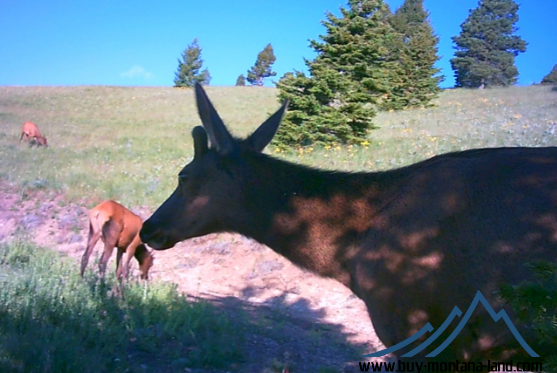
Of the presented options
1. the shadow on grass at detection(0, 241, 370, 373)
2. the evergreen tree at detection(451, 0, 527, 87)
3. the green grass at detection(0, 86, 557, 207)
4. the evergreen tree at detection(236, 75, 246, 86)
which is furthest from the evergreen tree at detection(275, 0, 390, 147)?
the evergreen tree at detection(236, 75, 246, 86)

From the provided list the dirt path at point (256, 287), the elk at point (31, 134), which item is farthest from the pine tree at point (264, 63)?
the dirt path at point (256, 287)

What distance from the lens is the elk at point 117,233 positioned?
8.87 m

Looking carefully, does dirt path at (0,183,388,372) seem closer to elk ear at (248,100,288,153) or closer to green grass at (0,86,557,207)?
green grass at (0,86,557,207)

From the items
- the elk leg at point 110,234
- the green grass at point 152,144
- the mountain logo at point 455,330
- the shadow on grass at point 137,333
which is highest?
the green grass at point 152,144

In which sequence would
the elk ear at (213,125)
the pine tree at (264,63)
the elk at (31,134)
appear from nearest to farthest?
1. the elk ear at (213,125)
2. the elk at (31,134)
3. the pine tree at (264,63)

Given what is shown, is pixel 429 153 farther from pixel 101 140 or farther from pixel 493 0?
pixel 493 0

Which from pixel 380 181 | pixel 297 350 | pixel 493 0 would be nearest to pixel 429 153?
pixel 297 350

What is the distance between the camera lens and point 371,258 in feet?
10.7

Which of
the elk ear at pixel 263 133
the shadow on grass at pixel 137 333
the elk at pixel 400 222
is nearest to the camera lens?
the elk at pixel 400 222

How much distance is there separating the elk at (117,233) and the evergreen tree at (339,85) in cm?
783

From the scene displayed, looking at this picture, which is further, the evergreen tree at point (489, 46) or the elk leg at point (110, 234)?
the evergreen tree at point (489, 46)

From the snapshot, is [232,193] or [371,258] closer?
[371,258]

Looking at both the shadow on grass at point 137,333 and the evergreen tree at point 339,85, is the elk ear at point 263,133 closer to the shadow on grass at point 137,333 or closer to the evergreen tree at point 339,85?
the shadow on grass at point 137,333

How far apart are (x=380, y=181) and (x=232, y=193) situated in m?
1.15
